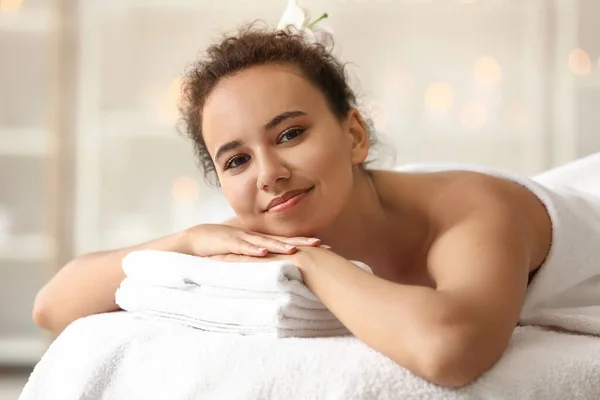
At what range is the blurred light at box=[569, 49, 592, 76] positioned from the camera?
273cm

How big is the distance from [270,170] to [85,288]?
1.38 feet

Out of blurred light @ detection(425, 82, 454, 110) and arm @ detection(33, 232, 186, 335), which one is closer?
arm @ detection(33, 232, 186, 335)

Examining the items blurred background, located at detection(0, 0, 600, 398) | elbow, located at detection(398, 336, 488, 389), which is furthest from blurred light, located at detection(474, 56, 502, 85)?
elbow, located at detection(398, 336, 488, 389)

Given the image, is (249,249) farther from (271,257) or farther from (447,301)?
(447,301)

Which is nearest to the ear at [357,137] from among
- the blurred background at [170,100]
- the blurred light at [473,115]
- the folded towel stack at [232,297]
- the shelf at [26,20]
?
the folded towel stack at [232,297]

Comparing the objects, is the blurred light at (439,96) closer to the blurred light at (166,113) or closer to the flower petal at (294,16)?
the blurred light at (166,113)

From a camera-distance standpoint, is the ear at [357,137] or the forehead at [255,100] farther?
the ear at [357,137]

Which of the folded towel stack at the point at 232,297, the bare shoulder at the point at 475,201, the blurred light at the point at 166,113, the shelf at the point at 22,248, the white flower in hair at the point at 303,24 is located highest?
the white flower in hair at the point at 303,24

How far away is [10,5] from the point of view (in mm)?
2799


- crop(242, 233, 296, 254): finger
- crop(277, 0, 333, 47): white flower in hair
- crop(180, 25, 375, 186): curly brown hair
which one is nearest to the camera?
crop(242, 233, 296, 254): finger

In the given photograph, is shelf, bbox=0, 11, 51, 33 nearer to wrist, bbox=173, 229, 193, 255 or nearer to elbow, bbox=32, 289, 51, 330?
elbow, bbox=32, 289, 51, 330

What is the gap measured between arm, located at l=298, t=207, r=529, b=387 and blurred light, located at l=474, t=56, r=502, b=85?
1.88 m

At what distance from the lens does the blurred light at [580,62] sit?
2729 mm

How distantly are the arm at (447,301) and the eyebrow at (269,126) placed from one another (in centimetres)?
18
